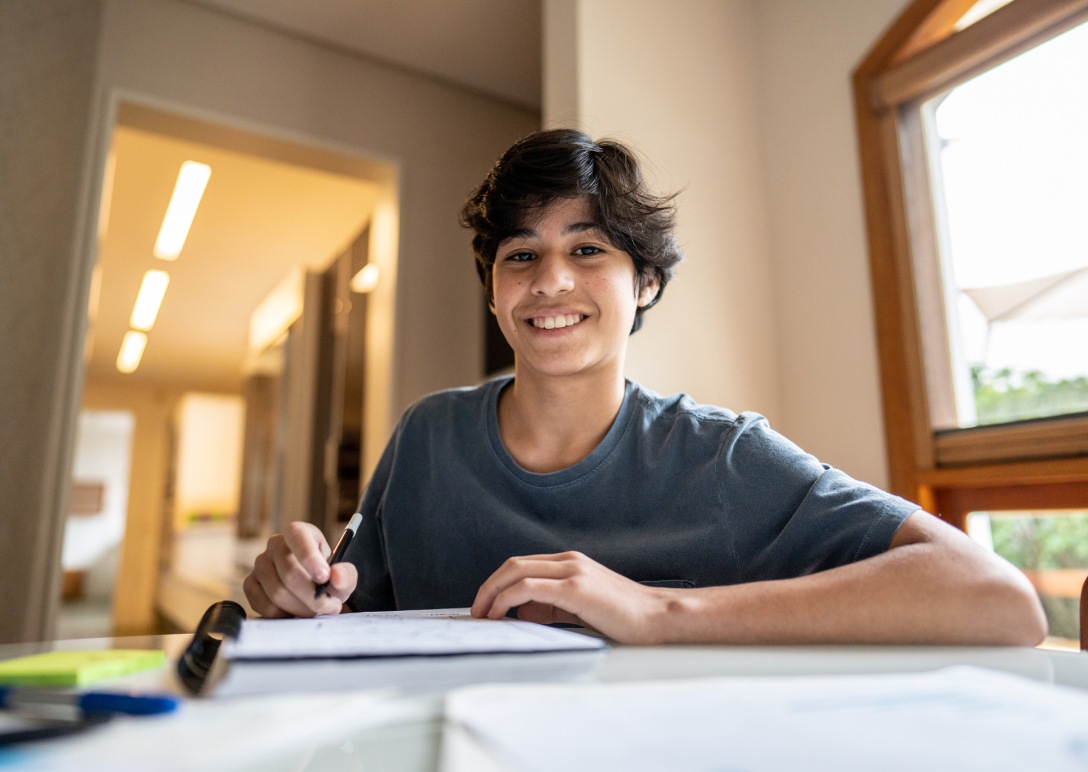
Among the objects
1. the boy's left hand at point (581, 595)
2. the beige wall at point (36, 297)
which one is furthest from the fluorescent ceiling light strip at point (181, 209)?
the boy's left hand at point (581, 595)

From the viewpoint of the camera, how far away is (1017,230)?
1779 mm

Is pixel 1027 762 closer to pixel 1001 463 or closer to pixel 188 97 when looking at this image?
A: pixel 1001 463

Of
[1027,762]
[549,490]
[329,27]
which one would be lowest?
[1027,762]

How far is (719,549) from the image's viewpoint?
0.95 meters

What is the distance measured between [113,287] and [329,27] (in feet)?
11.1

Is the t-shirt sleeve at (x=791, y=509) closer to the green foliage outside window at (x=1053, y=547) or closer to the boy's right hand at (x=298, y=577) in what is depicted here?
the boy's right hand at (x=298, y=577)

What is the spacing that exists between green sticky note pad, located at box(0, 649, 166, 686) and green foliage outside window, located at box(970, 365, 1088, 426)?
183 cm

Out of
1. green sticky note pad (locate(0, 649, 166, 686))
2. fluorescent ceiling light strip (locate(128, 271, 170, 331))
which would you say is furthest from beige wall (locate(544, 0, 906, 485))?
fluorescent ceiling light strip (locate(128, 271, 170, 331))

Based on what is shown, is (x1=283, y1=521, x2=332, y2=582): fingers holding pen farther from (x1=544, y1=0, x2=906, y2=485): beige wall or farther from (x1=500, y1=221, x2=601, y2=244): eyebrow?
(x1=544, y1=0, x2=906, y2=485): beige wall

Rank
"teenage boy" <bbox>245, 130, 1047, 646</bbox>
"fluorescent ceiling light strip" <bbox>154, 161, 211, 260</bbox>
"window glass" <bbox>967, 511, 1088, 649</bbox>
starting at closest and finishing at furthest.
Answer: "teenage boy" <bbox>245, 130, 1047, 646</bbox> → "window glass" <bbox>967, 511, 1088, 649</bbox> → "fluorescent ceiling light strip" <bbox>154, 161, 211, 260</bbox>

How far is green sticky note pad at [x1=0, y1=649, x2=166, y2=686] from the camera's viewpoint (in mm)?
407

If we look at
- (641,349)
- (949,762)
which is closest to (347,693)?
(949,762)

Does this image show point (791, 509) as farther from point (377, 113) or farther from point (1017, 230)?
point (377, 113)

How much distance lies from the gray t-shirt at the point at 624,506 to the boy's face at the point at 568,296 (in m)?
0.11
